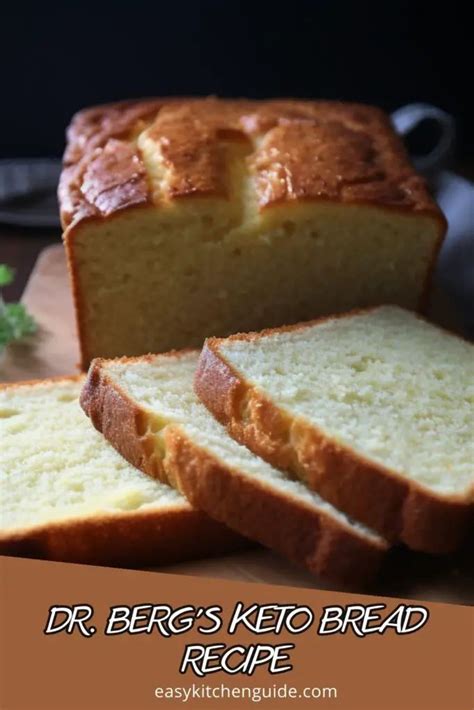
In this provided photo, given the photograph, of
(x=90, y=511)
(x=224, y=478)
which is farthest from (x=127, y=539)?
(x=224, y=478)

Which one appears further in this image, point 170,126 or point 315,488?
point 170,126

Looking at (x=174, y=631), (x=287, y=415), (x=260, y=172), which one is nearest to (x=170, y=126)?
(x=260, y=172)

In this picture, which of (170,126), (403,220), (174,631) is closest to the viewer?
(174,631)

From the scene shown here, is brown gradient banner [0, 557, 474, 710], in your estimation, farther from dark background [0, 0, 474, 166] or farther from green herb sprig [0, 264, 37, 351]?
dark background [0, 0, 474, 166]

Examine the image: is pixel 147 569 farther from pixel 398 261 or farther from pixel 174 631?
pixel 398 261

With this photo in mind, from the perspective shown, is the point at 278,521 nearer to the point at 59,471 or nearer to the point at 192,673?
the point at 192,673

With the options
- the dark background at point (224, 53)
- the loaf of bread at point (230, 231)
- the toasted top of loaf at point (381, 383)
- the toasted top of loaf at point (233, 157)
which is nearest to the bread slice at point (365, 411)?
the toasted top of loaf at point (381, 383)
